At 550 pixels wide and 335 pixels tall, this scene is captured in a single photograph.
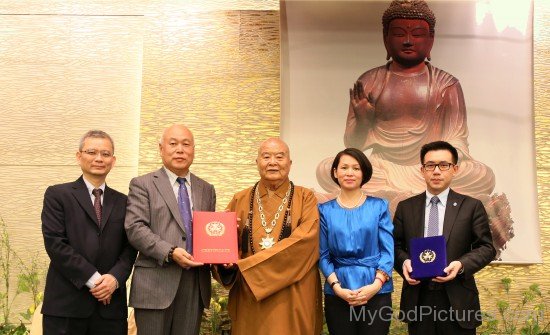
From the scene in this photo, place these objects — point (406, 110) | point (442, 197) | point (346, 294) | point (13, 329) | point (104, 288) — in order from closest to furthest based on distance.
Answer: point (104, 288), point (346, 294), point (442, 197), point (13, 329), point (406, 110)

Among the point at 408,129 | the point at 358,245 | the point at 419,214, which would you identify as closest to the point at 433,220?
the point at 419,214

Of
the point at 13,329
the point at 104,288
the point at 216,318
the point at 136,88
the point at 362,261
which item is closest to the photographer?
the point at 104,288

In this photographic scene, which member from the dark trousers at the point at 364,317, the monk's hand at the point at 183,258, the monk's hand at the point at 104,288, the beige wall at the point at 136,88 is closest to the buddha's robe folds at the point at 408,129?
the beige wall at the point at 136,88

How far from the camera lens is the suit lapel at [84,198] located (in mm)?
2896

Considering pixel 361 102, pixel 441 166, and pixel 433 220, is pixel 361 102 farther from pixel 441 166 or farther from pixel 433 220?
pixel 433 220

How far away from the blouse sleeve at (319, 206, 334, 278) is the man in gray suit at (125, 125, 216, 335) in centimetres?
58

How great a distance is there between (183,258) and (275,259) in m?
0.44

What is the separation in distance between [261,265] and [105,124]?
220cm

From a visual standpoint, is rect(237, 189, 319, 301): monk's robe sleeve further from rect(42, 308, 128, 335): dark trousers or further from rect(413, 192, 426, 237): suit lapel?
rect(42, 308, 128, 335): dark trousers

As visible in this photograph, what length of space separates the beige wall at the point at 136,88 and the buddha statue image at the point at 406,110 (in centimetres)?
56

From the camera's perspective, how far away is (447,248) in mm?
2967

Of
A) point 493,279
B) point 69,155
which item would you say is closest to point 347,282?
point 493,279

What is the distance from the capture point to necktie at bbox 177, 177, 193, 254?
2971mm

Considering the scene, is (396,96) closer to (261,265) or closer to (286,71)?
(286,71)
